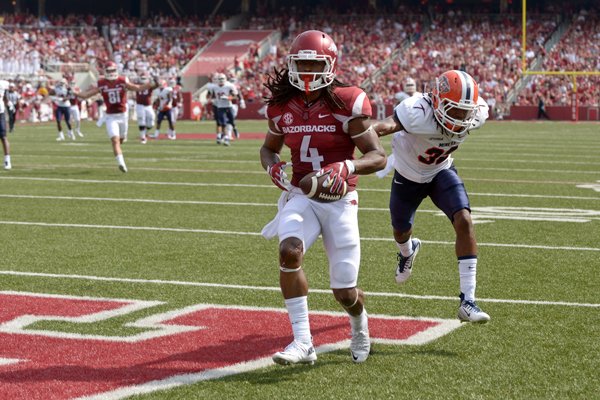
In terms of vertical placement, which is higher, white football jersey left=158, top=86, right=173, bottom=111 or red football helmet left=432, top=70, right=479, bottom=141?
red football helmet left=432, top=70, right=479, bottom=141

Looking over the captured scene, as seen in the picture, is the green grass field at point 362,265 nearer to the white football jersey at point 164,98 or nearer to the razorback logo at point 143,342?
the razorback logo at point 143,342

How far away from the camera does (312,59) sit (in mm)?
5234

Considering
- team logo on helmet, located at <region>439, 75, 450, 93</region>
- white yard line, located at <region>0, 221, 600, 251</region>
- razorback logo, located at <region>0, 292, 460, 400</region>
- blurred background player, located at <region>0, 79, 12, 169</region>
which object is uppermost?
team logo on helmet, located at <region>439, 75, 450, 93</region>

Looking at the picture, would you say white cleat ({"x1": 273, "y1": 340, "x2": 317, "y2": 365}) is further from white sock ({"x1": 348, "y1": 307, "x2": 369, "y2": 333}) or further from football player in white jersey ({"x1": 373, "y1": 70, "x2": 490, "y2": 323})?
football player in white jersey ({"x1": 373, "y1": 70, "x2": 490, "y2": 323})

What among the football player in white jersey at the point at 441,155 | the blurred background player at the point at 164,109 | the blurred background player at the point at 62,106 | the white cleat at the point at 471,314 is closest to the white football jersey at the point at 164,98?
the blurred background player at the point at 164,109

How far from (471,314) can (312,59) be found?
1689 millimetres

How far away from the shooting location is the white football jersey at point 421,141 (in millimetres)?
6414

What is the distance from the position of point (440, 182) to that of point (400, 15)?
148 feet

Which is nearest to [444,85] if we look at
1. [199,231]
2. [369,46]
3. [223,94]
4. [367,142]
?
[367,142]

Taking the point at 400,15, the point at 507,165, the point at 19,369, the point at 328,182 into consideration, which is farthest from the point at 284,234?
the point at 400,15

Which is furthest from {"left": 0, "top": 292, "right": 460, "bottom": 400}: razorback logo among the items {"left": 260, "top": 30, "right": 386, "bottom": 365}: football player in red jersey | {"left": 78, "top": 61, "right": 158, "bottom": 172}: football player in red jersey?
{"left": 78, "top": 61, "right": 158, "bottom": 172}: football player in red jersey

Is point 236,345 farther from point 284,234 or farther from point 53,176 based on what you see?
point 53,176

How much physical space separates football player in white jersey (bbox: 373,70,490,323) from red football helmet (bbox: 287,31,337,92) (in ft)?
2.34

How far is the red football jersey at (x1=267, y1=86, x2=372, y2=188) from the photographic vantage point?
209 inches
